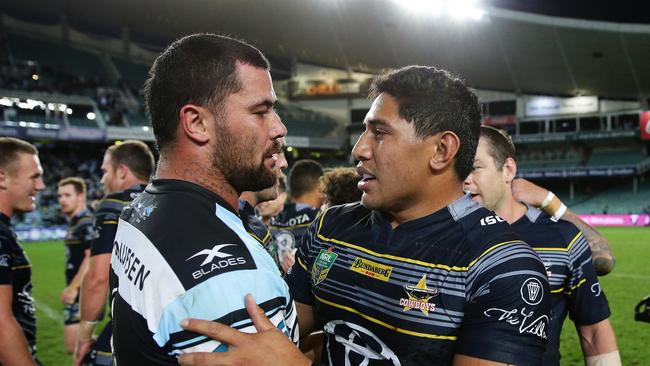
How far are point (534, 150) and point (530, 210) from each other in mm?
43145

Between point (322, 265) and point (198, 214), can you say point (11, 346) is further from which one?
point (198, 214)

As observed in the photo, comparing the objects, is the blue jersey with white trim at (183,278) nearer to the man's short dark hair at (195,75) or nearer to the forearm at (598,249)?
the man's short dark hair at (195,75)

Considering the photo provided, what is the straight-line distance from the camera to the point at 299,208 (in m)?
5.55

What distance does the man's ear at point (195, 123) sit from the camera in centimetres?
157

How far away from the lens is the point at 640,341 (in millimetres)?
6957

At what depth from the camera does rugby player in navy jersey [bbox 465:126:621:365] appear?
8.70 feet

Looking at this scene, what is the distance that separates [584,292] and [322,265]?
4.65 feet

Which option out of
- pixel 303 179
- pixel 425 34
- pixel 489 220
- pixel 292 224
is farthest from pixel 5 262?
pixel 425 34

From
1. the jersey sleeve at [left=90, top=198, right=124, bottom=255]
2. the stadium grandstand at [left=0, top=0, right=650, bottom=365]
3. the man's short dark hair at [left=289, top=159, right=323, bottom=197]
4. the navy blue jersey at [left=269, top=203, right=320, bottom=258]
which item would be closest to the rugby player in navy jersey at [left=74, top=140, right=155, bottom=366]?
the jersey sleeve at [left=90, top=198, right=124, bottom=255]

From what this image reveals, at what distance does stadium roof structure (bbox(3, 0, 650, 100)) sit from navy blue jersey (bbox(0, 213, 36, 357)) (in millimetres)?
33989

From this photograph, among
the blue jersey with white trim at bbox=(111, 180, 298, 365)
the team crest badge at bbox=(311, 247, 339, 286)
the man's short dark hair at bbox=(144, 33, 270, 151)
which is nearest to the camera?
the blue jersey with white trim at bbox=(111, 180, 298, 365)

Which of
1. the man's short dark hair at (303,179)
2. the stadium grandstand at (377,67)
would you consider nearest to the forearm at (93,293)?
the man's short dark hair at (303,179)

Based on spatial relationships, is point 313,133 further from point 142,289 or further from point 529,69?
point 142,289

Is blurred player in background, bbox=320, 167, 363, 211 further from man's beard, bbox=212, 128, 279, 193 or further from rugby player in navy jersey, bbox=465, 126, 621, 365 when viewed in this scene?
man's beard, bbox=212, 128, 279, 193
